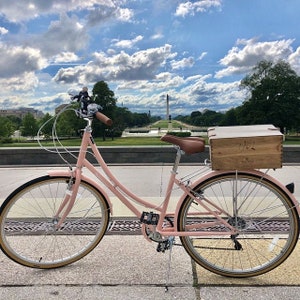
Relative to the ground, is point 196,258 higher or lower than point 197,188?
lower

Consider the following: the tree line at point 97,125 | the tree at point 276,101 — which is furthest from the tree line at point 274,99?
the tree line at point 97,125

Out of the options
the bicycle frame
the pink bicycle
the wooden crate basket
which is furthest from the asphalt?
the wooden crate basket

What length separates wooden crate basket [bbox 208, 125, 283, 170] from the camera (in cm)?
237

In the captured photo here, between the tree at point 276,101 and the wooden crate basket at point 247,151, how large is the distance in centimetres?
4296

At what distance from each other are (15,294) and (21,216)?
4.98ft

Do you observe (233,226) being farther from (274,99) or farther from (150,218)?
(274,99)

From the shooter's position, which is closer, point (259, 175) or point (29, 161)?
point (259, 175)

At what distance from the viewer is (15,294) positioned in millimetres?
2426

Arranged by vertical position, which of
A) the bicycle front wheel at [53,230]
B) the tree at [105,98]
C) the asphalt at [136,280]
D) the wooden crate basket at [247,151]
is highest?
the tree at [105,98]

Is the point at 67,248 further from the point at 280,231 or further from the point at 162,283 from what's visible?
the point at 280,231

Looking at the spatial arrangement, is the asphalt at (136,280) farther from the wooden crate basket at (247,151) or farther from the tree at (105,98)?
the tree at (105,98)

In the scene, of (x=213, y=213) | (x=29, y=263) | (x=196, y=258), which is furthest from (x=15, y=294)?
(x=213, y=213)

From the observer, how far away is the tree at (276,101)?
44375 millimetres

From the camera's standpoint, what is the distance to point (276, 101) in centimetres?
4491
